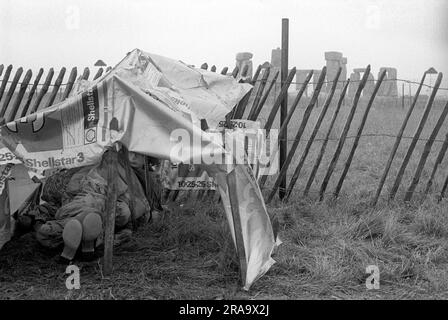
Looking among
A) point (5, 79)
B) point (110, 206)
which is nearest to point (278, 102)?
point (110, 206)

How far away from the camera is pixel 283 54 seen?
15.9ft

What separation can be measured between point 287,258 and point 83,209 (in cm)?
146

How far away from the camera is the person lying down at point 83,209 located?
10.1ft

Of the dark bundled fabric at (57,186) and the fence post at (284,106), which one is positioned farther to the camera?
the fence post at (284,106)

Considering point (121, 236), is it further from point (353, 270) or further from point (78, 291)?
point (353, 270)

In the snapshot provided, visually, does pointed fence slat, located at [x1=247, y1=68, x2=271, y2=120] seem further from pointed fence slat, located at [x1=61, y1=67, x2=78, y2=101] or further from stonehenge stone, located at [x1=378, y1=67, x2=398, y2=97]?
stonehenge stone, located at [x1=378, y1=67, x2=398, y2=97]

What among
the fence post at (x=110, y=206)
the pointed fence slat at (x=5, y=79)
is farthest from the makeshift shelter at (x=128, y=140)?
the pointed fence slat at (x=5, y=79)

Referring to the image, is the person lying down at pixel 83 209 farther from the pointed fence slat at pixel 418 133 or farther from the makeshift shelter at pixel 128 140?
the pointed fence slat at pixel 418 133

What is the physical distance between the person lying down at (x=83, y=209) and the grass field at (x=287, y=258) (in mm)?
153

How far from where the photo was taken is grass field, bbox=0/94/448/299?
2.97 metres

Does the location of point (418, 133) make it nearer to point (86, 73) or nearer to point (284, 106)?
point (284, 106)

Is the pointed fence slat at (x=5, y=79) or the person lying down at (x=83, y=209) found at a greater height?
the pointed fence slat at (x=5, y=79)
